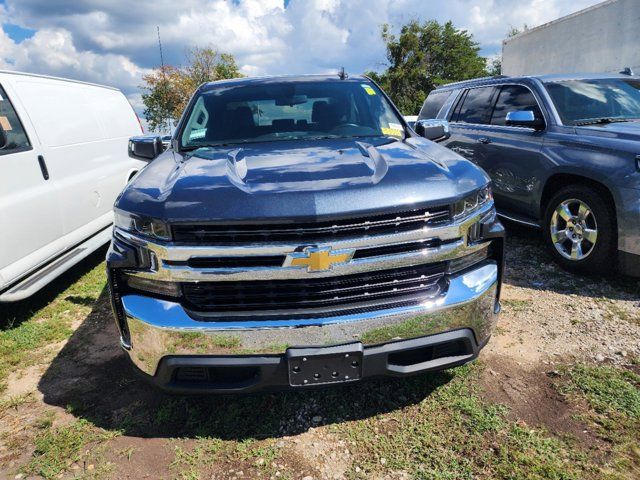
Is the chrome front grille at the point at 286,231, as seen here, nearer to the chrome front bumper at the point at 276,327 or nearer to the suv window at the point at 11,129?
the chrome front bumper at the point at 276,327

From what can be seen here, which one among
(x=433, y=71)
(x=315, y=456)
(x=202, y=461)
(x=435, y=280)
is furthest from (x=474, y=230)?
(x=433, y=71)

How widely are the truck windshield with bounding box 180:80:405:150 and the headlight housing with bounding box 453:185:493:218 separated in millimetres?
1014

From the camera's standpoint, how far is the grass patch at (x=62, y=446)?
2.25 meters

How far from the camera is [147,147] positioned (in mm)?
3473

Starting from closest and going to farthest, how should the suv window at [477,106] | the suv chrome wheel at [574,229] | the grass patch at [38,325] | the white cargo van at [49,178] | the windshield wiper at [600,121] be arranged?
the grass patch at [38,325], the white cargo van at [49,178], the suv chrome wheel at [574,229], the windshield wiper at [600,121], the suv window at [477,106]

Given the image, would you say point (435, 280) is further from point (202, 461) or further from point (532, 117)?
point (532, 117)

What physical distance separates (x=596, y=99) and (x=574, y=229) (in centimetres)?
156

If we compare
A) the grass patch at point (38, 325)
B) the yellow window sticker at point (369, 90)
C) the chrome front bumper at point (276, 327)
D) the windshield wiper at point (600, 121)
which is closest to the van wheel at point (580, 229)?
the windshield wiper at point (600, 121)

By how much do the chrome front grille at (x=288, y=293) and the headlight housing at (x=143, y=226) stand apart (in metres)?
0.25

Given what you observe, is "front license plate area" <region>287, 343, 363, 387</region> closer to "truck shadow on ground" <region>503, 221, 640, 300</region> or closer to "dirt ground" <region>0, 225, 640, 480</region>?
"dirt ground" <region>0, 225, 640, 480</region>

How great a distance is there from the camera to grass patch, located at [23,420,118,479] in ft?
7.38

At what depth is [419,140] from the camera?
10.2ft

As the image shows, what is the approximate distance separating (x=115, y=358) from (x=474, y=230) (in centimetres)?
257

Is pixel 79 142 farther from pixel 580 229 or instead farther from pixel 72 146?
pixel 580 229
